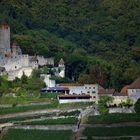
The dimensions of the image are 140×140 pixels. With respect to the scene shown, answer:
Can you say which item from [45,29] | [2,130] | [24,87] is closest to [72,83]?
[24,87]

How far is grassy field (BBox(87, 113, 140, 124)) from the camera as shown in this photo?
287 feet

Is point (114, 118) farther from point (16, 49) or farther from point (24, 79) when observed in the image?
point (16, 49)

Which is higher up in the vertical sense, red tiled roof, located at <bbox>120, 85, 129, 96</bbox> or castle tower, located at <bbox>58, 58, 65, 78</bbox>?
castle tower, located at <bbox>58, 58, 65, 78</bbox>

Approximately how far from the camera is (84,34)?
11538 centimetres

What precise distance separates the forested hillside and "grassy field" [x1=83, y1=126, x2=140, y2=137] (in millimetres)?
11077

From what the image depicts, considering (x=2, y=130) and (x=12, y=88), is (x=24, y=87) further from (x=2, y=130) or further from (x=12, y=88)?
(x=2, y=130)

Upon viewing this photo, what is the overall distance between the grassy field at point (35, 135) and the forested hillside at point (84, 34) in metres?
11.4

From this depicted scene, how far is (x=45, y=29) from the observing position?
114188 millimetres

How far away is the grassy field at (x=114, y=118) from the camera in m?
87.4

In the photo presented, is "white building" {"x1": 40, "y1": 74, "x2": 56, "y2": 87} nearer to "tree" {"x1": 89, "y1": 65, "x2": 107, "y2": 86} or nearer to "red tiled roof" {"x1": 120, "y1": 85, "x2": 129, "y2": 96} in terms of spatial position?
"tree" {"x1": 89, "y1": 65, "x2": 107, "y2": 86}

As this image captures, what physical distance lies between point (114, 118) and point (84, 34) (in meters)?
28.4

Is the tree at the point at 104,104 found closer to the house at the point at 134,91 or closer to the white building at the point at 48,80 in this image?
the house at the point at 134,91

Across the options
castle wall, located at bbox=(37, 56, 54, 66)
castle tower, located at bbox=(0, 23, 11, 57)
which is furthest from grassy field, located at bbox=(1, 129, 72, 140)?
castle tower, located at bbox=(0, 23, 11, 57)

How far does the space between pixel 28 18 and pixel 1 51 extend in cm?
1389
